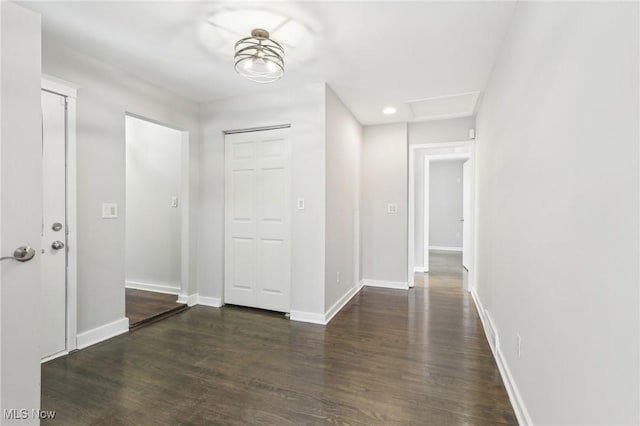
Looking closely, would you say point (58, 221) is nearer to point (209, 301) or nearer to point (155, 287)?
point (209, 301)

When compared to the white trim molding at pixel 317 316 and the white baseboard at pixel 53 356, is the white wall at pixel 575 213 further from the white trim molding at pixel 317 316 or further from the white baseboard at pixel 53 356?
the white baseboard at pixel 53 356

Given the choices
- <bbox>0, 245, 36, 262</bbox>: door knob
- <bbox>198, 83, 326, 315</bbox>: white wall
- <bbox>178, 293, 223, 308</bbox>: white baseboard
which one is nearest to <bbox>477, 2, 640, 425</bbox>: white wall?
<bbox>198, 83, 326, 315</bbox>: white wall

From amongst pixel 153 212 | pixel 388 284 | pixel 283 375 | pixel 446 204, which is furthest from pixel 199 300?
pixel 446 204

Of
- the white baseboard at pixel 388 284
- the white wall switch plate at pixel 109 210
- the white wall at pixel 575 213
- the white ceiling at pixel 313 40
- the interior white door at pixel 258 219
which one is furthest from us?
the white baseboard at pixel 388 284

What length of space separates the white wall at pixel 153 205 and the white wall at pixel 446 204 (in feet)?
23.4

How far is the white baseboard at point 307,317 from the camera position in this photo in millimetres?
3107

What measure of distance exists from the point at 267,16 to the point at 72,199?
2170mm

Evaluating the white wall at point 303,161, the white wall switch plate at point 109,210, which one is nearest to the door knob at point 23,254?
the white wall switch plate at point 109,210

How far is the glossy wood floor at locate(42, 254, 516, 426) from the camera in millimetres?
1730

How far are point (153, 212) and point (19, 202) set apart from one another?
2.91 metres

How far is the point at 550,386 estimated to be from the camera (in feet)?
4.09

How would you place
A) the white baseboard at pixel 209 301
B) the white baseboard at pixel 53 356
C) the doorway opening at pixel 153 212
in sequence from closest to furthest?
the white baseboard at pixel 53 356
the white baseboard at pixel 209 301
the doorway opening at pixel 153 212

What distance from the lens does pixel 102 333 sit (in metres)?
2.68

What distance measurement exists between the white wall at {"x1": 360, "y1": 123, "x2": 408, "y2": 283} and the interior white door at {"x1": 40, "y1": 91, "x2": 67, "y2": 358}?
3595mm
